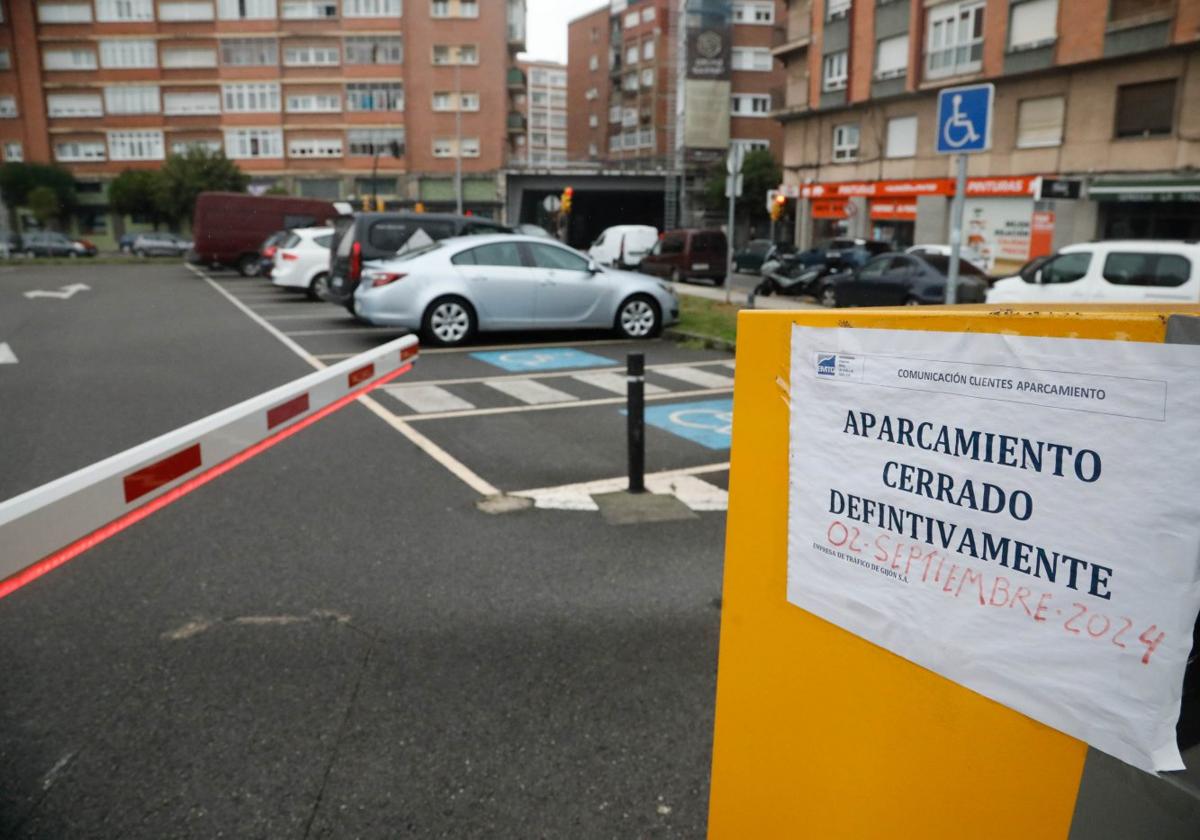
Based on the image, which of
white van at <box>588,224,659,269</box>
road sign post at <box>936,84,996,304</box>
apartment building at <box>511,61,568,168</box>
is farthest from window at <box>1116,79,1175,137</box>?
apartment building at <box>511,61,568,168</box>

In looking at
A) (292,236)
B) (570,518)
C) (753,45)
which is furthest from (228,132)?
(570,518)

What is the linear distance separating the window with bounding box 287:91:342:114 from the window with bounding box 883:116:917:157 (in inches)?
1566

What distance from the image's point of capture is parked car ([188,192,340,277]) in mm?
32125

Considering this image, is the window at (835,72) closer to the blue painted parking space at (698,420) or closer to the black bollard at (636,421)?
the blue painted parking space at (698,420)

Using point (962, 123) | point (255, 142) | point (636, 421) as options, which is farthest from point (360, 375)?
point (255, 142)

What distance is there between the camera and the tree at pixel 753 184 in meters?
58.1

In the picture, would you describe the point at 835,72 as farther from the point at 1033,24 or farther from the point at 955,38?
the point at 1033,24

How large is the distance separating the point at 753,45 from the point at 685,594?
69.0 m

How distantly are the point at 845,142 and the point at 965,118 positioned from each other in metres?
32.7

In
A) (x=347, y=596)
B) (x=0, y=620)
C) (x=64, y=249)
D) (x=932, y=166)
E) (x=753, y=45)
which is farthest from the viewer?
(x=753, y=45)

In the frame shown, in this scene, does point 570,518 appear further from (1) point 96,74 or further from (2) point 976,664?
(1) point 96,74

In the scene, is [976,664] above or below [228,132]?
below

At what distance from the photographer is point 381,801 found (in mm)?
2715

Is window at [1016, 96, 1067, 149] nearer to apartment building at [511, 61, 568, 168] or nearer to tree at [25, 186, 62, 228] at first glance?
tree at [25, 186, 62, 228]
